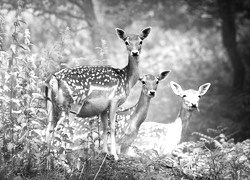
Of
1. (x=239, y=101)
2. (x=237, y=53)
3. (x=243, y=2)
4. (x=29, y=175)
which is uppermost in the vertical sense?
(x=243, y=2)

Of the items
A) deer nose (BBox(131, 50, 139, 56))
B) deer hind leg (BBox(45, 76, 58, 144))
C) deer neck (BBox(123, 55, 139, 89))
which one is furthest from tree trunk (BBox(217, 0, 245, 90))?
deer hind leg (BBox(45, 76, 58, 144))

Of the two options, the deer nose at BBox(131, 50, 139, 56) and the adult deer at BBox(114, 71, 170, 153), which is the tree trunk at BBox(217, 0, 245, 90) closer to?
the adult deer at BBox(114, 71, 170, 153)

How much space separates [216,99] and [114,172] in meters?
9.22

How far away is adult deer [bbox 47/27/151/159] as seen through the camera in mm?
7836

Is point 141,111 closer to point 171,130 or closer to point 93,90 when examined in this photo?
point 171,130

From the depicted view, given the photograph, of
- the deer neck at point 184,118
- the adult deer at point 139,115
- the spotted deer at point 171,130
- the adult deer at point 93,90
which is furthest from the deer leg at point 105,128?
the deer neck at point 184,118

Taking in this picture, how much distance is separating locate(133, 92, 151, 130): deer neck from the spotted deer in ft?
2.42

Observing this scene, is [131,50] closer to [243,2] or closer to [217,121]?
[217,121]

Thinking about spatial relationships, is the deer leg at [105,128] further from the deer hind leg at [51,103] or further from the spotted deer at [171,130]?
the spotted deer at [171,130]

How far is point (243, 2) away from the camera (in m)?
17.4

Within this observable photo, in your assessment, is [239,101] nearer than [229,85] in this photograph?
Yes

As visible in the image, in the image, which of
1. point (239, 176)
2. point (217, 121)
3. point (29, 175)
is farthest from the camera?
point (217, 121)

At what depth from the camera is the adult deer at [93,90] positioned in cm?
784

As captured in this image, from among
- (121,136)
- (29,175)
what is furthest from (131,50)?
(29,175)
